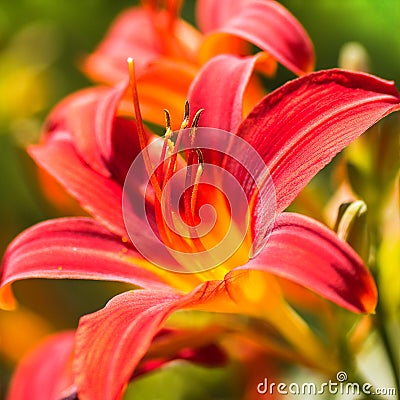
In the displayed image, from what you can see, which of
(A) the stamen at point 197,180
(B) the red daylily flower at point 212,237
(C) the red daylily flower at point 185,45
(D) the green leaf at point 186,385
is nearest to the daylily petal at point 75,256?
(B) the red daylily flower at point 212,237

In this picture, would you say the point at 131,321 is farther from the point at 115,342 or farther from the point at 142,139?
the point at 142,139

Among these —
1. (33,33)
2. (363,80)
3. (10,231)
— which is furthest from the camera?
(33,33)

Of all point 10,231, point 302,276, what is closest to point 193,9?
point 10,231

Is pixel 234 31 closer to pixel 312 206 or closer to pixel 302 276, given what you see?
pixel 312 206

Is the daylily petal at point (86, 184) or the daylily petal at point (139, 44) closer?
the daylily petal at point (86, 184)

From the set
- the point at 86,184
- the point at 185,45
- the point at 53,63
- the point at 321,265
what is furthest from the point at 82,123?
the point at 53,63

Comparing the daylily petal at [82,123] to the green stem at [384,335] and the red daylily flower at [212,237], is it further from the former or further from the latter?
the green stem at [384,335]

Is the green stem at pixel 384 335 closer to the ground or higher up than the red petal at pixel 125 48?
closer to the ground
